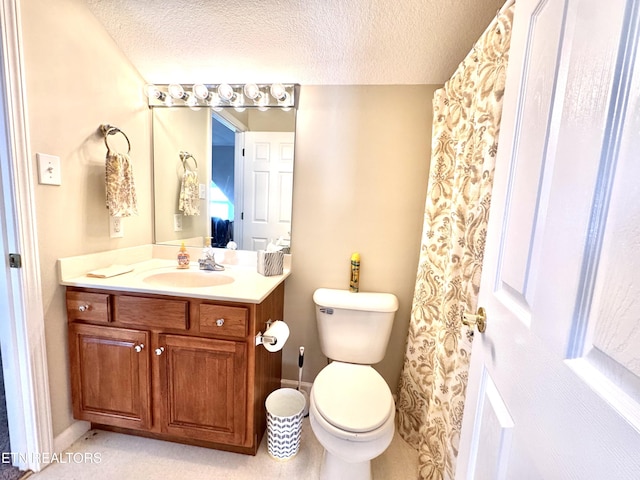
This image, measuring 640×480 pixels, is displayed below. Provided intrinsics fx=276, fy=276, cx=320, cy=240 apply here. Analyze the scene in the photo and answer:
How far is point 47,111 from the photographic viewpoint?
1.20 meters

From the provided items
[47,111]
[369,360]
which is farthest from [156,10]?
[369,360]

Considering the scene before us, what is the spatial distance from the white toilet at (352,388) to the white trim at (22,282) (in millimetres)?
1231

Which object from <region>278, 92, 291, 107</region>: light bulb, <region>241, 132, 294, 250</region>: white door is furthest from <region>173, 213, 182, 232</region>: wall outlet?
<region>278, 92, 291, 107</region>: light bulb

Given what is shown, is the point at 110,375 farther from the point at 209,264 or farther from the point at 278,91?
the point at 278,91

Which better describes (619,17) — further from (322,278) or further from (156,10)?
(156,10)

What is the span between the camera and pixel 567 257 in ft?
1.44

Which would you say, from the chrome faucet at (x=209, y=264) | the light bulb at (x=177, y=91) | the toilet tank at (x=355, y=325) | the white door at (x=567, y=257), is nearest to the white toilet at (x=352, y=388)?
the toilet tank at (x=355, y=325)

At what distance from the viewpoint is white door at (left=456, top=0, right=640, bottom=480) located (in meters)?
0.34

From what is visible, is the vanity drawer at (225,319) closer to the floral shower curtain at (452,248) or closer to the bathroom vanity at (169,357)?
the bathroom vanity at (169,357)

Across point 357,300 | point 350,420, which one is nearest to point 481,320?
point 350,420

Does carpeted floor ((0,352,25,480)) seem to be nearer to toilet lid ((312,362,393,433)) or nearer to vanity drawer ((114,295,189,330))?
vanity drawer ((114,295,189,330))

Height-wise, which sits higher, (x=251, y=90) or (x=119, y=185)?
(x=251, y=90)

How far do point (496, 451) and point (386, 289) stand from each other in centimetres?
112
